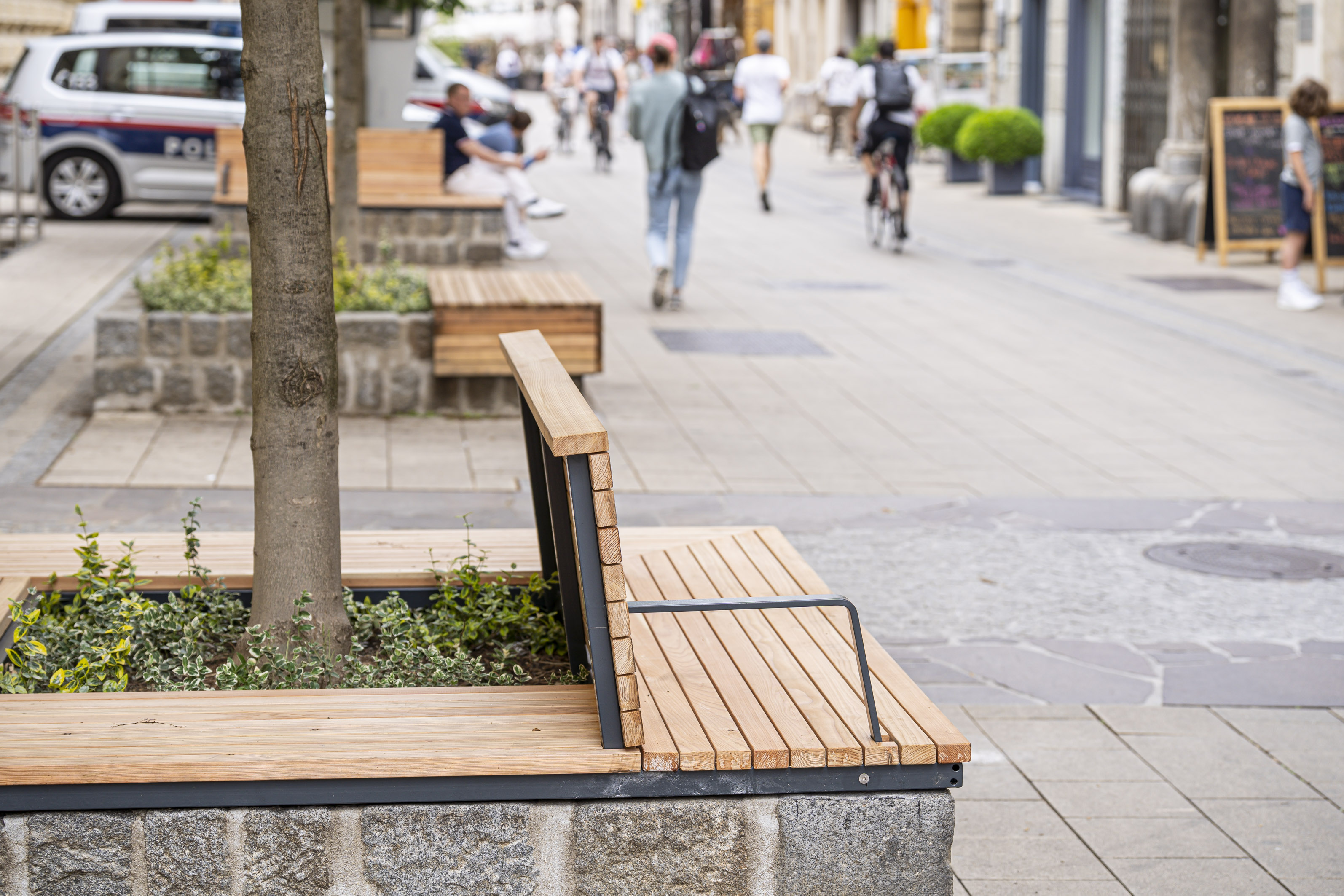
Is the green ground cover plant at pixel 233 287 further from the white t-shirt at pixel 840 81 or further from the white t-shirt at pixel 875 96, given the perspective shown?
the white t-shirt at pixel 840 81

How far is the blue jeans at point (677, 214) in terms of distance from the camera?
12.1 m

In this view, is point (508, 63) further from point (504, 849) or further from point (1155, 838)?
point (504, 849)

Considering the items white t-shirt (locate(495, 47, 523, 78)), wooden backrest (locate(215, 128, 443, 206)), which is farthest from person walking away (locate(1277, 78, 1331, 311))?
white t-shirt (locate(495, 47, 523, 78))

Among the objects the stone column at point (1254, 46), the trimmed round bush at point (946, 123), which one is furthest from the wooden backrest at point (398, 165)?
the trimmed round bush at point (946, 123)

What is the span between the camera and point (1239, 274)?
48.5 ft

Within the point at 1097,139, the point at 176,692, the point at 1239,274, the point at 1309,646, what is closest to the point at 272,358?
the point at 176,692

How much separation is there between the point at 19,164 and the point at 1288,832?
1260 cm

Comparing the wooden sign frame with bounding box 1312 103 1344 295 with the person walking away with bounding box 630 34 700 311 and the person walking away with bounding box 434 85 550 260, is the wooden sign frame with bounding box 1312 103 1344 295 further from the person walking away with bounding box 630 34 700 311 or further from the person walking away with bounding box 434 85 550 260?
the person walking away with bounding box 434 85 550 260

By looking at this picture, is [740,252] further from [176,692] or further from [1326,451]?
[176,692]

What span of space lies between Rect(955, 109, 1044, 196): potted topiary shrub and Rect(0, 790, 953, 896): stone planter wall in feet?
65.0

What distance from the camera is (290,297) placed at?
11.0ft

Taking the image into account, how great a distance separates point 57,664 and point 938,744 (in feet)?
6.05

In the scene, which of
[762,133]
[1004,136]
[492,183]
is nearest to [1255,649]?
[492,183]

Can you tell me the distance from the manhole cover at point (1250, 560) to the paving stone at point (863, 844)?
11.6ft
